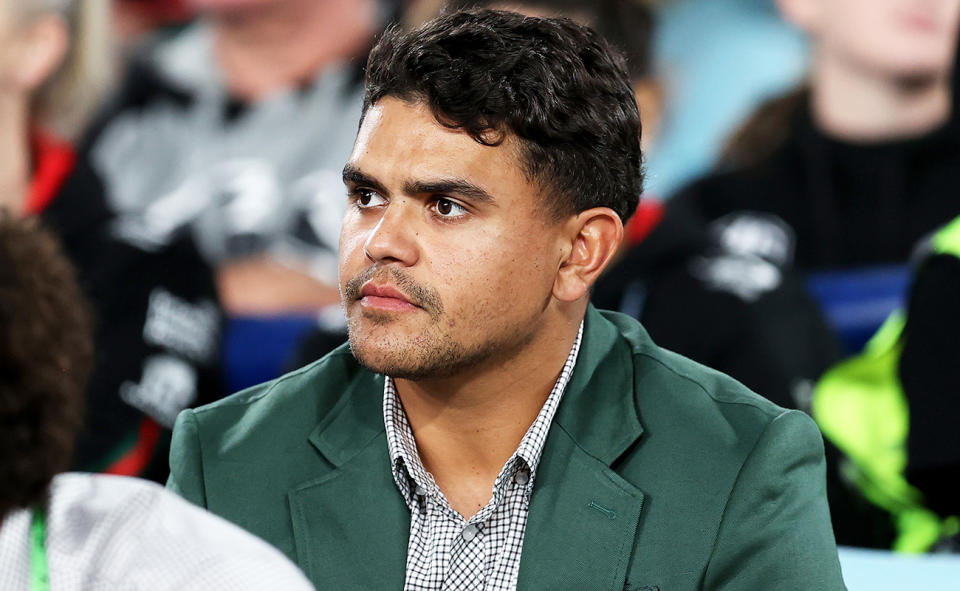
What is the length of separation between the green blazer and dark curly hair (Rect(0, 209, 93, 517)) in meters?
0.59

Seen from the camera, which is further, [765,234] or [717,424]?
[765,234]

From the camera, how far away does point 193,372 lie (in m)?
3.18

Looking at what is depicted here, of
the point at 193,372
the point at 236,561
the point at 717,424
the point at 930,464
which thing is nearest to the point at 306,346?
the point at 193,372

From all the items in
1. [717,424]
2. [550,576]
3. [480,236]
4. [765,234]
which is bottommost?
[550,576]

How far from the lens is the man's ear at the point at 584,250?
1.70 m

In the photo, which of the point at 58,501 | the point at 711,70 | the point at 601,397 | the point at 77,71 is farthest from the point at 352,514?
the point at 77,71

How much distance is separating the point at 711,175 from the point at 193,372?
4.22 ft

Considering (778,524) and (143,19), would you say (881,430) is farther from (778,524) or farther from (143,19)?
(143,19)

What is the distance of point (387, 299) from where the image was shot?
155 centimetres

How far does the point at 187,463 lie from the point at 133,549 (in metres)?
0.61

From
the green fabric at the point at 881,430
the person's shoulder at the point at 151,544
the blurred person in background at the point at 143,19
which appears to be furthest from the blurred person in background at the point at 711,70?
the person's shoulder at the point at 151,544

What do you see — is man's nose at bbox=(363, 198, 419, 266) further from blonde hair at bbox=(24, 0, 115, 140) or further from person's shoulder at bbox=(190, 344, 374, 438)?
blonde hair at bbox=(24, 0, 115, 140)

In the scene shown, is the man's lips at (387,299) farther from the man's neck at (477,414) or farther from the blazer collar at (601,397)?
the blazer collar at (601,397)

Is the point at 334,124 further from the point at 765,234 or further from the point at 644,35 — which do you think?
the point at 765,234
